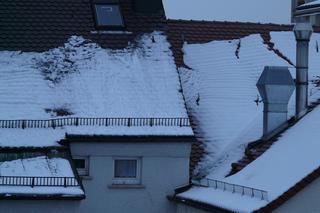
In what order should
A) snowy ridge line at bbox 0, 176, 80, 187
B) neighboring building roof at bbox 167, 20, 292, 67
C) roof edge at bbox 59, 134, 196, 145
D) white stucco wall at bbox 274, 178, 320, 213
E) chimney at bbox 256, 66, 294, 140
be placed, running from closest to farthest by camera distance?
white stucco wall at bbox 274, 178, 320, 213, snowy ridge line at bbox 0, 176, 80, 187, roof edge at bbox 59, 134, 196, 145, chimney at bbox 256, 66, 294, 140, neighboring building roof at bbox 167, 20, 292, 67

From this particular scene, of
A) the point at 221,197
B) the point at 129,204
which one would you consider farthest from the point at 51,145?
the point at 221,197

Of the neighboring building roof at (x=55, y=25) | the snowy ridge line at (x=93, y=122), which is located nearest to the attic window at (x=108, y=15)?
the neighboring building roof at (x=55, y=25)

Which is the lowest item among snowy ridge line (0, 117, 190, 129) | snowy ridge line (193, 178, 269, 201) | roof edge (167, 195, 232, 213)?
roof edge (167, 195, 232, 213)

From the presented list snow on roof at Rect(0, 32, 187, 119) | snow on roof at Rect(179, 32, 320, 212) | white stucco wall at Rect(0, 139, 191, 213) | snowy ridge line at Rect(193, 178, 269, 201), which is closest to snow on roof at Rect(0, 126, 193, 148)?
white stucco wall at Rect(0, 139, 191, 213)

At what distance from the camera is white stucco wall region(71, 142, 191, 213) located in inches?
894

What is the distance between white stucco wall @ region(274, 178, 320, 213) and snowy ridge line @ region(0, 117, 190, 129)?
17.1ft

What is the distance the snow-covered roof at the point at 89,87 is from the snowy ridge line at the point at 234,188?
1.32 m

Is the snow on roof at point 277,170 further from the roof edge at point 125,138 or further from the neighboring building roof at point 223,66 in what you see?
the neighboring building roof at point 223,66

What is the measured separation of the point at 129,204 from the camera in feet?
75.2

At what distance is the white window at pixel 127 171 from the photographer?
2300 centimetres

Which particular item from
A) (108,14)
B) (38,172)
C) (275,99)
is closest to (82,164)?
(38,172)

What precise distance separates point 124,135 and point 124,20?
4494 mm

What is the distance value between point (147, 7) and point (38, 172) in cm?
740

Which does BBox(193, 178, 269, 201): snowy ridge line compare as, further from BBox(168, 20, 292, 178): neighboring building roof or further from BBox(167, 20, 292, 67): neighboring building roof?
BBox(167, 20, 292, 67): neighboring building roof
